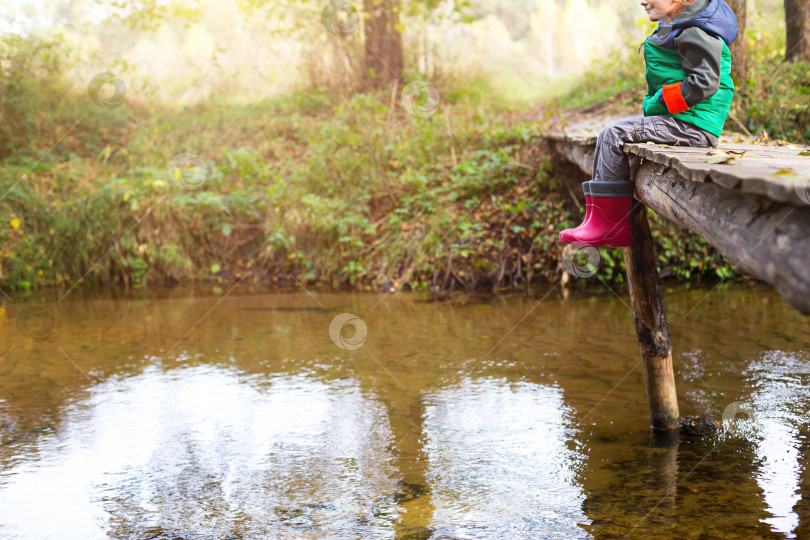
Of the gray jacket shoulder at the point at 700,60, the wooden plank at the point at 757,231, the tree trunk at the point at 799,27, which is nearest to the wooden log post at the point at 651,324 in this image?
the gray jacket shoulder at the point at 700,60

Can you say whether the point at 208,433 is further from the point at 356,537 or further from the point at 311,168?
the point at 311,168

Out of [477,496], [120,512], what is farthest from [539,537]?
[120,512]

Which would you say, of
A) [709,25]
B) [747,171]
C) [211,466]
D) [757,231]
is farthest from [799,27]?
[211,466]

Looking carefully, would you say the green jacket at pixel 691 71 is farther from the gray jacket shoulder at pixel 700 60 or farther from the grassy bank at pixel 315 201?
the grassy bank at pixel 315 201

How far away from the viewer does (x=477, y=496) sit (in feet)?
11.2

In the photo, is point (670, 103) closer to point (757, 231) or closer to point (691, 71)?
point (691, 71)

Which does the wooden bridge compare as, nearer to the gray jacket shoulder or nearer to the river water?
the gray jacket shoulder

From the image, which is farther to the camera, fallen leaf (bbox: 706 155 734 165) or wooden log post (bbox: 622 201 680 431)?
wooden log post (bbox: 622 201 680 431)

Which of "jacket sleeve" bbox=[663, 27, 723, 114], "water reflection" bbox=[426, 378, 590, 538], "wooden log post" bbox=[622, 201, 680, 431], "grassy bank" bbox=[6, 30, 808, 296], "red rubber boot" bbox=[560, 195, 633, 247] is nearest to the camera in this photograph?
"water reflection" bbox=[426, 378, 590, 538]

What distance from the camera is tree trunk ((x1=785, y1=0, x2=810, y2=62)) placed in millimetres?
8772

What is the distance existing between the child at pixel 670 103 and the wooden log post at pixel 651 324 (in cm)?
28

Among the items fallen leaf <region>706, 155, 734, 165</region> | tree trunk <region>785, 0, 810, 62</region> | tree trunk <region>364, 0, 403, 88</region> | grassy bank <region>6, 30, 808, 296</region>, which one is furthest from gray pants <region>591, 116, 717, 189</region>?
tree trunk <region>364, 0, 403, 88</region>

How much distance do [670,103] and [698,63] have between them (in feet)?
0.73

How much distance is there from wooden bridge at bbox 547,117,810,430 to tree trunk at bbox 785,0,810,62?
6.37m
